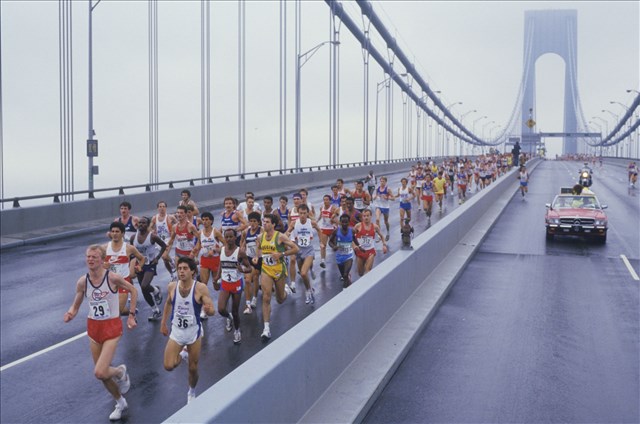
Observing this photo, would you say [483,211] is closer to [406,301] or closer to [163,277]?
[163,277]

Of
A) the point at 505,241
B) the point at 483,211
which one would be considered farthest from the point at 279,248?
the point at 483,211

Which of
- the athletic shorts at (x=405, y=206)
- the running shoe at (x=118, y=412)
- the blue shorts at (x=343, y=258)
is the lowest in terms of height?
the running shoe at (x=118, y=412)

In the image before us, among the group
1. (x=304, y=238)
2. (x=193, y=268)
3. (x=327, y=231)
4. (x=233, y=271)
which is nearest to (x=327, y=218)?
(x=327, y=231)

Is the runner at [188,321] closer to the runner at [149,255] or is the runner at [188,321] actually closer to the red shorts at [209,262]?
the red shorts at [209,262]

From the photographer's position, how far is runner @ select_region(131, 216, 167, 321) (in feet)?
38.4

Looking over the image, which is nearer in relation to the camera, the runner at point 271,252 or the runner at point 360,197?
the runner at point 271,252

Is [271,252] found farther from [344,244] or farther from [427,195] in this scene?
[427,195]

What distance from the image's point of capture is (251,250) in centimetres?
1174

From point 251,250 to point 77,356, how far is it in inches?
127

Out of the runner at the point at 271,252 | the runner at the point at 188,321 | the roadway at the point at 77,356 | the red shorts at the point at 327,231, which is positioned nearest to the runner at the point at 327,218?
the red shorts at the point at 327,231

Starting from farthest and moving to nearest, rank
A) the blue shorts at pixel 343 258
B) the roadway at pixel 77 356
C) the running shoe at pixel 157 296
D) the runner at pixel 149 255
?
the blue shorts at pixel 343 258
the running shoe at pixel 157 296
the runner at pixel 149 255
the roadway at pixel 77 356

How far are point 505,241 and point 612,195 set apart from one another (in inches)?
1013

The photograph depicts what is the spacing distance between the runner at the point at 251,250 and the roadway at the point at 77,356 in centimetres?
43

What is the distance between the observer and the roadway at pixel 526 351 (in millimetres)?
7148
